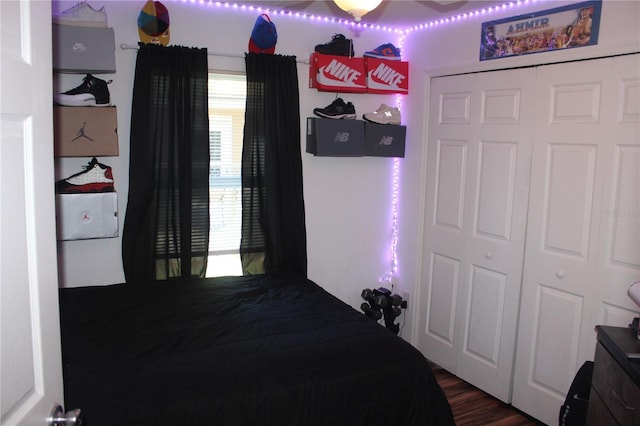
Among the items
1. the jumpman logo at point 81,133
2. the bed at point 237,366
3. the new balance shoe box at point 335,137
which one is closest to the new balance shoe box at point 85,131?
the jumpman logo at point 81,133

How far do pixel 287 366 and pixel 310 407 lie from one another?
191 mm

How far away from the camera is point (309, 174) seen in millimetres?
3719

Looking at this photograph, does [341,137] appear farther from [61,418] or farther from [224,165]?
[61,418]

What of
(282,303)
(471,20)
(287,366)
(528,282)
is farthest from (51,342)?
(471,20)

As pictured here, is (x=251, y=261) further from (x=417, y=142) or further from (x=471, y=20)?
(x=471, y=20)

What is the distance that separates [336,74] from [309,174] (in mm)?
746

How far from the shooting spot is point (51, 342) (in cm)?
122

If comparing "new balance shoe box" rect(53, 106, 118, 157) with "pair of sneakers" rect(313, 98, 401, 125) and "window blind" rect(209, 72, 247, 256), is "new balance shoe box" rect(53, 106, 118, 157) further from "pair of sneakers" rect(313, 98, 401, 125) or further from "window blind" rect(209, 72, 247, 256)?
"pair of sneakers" rect(313, 98, 401, 125)

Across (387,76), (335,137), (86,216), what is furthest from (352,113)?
(86,216)

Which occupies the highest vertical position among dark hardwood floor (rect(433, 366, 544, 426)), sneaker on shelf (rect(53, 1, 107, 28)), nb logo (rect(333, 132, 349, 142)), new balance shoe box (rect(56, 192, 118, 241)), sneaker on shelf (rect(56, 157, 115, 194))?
sneaker on shelf (rect(53, 1, 107, 28))

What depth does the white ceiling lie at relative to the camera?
10.3ft

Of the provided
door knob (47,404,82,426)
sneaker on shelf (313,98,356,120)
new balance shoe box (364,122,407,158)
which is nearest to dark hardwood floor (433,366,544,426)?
new balance shoe box (364,122,407,158)

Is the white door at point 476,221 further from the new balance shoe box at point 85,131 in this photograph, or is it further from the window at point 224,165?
the new balance shoe box at point 85,131

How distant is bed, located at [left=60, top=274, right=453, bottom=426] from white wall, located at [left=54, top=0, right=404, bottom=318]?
0.49 metres
